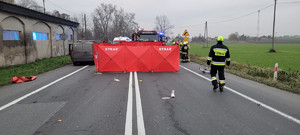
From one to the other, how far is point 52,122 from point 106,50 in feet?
25.5

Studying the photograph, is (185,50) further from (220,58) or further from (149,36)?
(220,58)

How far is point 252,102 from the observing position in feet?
19.0

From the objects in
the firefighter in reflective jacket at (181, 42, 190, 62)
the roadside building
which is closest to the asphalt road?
the roadside building

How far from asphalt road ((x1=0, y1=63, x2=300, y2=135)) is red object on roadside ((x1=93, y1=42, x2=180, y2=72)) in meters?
4.11

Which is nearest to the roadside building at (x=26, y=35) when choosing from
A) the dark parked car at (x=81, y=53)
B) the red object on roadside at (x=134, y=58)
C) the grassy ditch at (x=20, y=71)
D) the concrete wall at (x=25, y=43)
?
the concrete wall at (x=25, y=43)

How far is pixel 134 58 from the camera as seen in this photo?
1186cm

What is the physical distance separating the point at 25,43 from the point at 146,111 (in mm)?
15301

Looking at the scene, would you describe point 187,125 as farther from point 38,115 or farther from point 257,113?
point 38,115

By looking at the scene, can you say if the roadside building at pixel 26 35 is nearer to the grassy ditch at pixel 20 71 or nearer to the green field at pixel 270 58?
the grassy ditch at pixel 20 71

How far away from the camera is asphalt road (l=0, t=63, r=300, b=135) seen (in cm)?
399

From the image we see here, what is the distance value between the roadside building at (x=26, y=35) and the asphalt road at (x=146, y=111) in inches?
319

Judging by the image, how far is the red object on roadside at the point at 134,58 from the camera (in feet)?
38.7

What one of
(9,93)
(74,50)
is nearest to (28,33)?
(74,50)

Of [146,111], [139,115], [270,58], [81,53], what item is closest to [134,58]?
[81,53]
